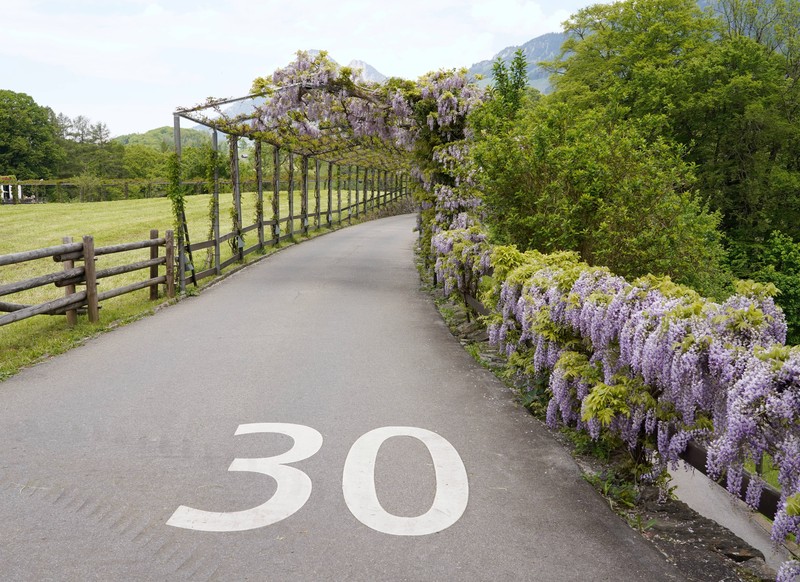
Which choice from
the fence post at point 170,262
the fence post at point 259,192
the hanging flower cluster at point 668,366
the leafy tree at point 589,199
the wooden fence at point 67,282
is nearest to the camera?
the hanging flower cluster at point 668,366

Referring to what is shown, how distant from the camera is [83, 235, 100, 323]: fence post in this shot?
362 inches

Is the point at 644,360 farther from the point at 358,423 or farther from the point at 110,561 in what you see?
the point at 110,561

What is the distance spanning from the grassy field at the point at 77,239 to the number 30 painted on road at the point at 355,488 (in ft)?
13.1

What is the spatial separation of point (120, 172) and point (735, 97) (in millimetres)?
73234

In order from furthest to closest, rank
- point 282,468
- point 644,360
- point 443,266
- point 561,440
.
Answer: point 443,266 → point 561,440 → point 282,468 → point 644,360

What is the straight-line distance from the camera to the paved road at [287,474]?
3.53 m

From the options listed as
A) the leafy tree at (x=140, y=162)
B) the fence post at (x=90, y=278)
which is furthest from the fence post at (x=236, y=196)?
the leafy tree at (x=140, y=162)

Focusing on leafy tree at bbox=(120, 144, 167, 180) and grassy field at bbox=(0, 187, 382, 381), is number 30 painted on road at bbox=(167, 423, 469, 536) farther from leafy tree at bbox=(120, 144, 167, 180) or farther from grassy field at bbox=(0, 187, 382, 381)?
leafy tree at bbox=(120, 144, 167, 180)

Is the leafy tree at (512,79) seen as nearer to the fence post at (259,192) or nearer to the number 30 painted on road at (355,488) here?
the fence post at (259,192)

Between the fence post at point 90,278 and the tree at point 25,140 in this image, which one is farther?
the tree at point 25,140

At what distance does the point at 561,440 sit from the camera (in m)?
5.38

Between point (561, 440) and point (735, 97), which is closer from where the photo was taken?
point (561, 440)

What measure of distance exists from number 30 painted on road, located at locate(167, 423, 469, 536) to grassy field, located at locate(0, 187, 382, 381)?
3.99 m

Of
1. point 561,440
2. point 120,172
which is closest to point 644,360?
point 561,440
